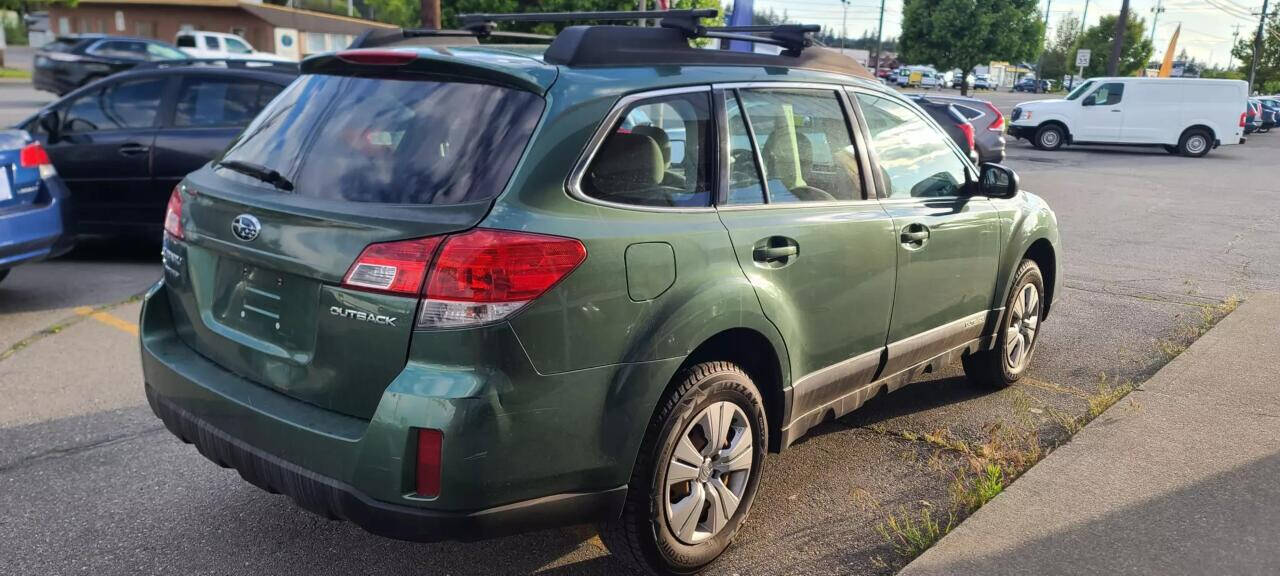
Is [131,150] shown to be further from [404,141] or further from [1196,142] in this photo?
[1196,142]

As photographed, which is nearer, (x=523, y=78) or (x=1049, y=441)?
(x=523, y=78)

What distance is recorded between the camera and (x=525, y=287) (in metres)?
2.63

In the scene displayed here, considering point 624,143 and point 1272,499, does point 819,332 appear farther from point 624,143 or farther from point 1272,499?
point 1272,499

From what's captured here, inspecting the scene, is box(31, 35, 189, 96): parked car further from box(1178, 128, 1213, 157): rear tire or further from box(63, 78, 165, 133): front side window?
box(1178, 128, 1213, 157): rear tire

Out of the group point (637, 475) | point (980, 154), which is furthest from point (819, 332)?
point (980, 154)

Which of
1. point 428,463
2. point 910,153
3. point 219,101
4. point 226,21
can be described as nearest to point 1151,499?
point 910,153

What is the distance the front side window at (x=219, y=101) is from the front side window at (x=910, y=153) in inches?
220

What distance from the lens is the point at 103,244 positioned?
884 cm

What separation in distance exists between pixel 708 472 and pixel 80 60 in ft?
85.8

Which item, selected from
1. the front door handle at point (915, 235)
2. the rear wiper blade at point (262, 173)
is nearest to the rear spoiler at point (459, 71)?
the rear wiper blade at point (262, 173)

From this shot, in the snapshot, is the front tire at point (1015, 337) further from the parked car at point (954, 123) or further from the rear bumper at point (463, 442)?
the parked car at point (954, 123)

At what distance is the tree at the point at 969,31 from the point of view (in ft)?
140

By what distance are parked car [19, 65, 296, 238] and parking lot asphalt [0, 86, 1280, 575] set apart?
1.73 ft

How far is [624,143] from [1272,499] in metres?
2.82
